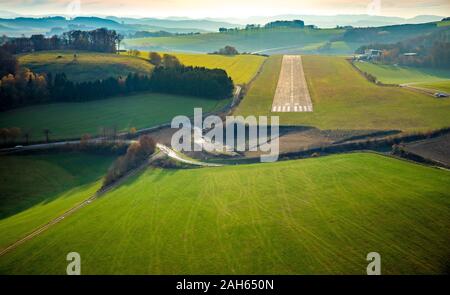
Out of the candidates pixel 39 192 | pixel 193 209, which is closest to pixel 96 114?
pixel 39 192

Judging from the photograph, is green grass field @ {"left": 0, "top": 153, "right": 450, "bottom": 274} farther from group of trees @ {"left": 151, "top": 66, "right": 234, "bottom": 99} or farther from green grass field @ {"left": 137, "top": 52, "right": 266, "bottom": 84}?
green grass field @ {"left": 137, "top": 52, "right": 266, "bottom": 84}

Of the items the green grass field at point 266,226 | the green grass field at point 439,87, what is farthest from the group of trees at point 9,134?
the green grass field at point 439,87

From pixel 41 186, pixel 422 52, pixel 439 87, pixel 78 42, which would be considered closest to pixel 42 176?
pixel 41 186

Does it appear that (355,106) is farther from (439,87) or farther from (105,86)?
(105,86)

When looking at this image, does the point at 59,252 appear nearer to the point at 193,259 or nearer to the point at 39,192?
the point at 193,259

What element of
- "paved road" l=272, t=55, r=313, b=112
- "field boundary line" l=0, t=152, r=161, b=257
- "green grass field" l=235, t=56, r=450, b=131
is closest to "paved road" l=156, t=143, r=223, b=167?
"field boundary line" l=0, t=152, r=161, b=257

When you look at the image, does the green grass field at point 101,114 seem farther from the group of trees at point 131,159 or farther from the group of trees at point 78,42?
the group of trees at point 78,42
